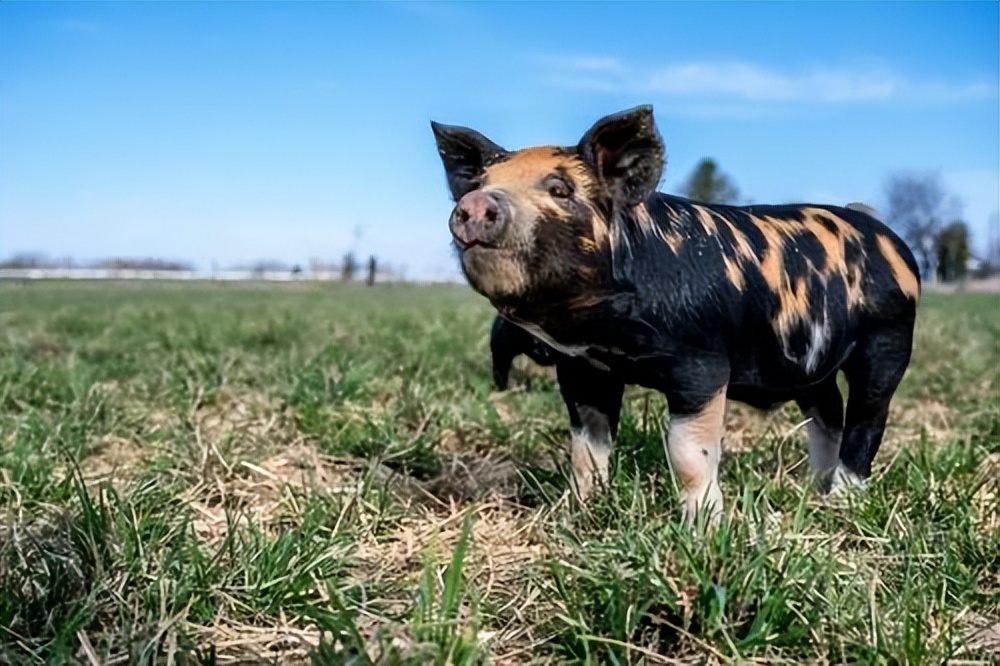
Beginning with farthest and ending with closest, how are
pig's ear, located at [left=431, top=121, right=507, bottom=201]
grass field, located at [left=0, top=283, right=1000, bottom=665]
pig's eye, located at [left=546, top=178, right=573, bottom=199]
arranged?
pig's ear, located at [left=431, top=121, right=507, bottom=201] → pig's eye, located at [left=546, top=178, right=573, bottom=199] → grass field, located at [left=0, top=283, right=1000, bottom=665]

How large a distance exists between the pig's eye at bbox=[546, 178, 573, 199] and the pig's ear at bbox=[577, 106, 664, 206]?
94 mm

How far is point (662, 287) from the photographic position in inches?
96.0

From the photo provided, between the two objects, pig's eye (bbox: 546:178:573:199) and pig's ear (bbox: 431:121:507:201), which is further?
pig's ear (bbox: 431:121:507:201)

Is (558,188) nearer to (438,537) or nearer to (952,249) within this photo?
(438,537)

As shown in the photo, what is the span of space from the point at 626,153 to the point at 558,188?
19 cm

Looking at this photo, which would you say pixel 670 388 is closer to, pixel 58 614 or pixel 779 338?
pixel 779 338

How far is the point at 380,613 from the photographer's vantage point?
220 cm

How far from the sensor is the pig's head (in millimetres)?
2232

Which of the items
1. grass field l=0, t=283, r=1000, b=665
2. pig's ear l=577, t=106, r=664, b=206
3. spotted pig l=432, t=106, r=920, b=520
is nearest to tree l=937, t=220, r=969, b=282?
grass field l=0, t=283, r=1000, b=665

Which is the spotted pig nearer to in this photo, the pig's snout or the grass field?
the pig's snout

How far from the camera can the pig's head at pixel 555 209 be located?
87.9 inches

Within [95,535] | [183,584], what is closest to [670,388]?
[183,584]

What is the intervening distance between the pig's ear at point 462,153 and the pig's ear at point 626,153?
0.79 feet

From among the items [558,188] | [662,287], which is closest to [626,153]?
[558,188]
